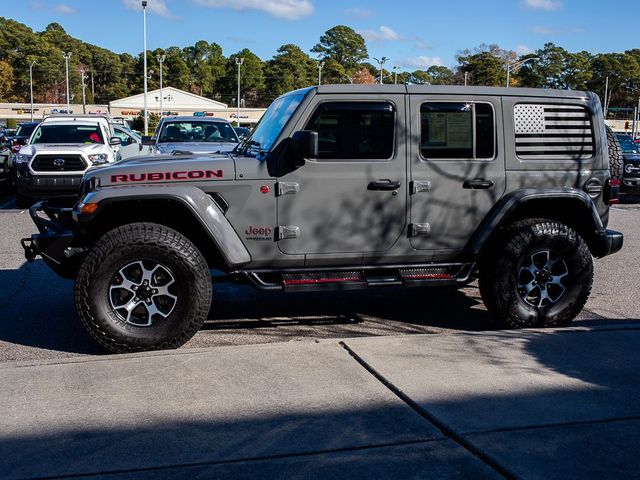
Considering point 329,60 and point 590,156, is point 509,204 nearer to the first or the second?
point 590,156

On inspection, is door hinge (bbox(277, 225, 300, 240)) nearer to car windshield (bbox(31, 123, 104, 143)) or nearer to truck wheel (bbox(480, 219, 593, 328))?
truck wheel (bbox(480, 219, 593, 328))

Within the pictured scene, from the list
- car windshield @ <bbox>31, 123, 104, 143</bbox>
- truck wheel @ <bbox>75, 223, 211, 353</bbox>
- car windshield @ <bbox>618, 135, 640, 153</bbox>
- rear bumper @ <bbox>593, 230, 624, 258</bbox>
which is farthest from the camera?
car windshield @ <bbox>618, 135, 640, 153</bbox>

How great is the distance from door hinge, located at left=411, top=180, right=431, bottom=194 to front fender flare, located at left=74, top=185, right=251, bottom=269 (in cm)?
149

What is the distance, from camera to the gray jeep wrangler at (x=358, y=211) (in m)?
5.40

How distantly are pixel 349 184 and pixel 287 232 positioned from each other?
0.63 m

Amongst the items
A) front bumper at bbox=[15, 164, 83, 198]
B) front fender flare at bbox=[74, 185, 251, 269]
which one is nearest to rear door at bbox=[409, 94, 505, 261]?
front fender flare at bbox=[74, 185, 251, 269]

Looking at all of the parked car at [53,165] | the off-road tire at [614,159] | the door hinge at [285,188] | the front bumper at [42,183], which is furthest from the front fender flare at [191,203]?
the front bumper at [42,183]

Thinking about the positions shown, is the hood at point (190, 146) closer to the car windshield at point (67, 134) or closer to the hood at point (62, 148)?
the hood at point (62, 148)

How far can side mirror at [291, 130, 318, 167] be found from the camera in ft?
17.6

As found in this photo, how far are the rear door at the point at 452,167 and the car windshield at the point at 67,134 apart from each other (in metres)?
11.0

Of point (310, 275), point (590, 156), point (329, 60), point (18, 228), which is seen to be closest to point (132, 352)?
point (310, 275)

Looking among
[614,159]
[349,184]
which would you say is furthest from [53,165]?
[614,159]

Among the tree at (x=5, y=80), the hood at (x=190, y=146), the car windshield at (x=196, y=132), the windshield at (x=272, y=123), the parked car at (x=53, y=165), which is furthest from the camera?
the tree at (x=5, y=80)

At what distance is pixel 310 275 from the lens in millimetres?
5758
